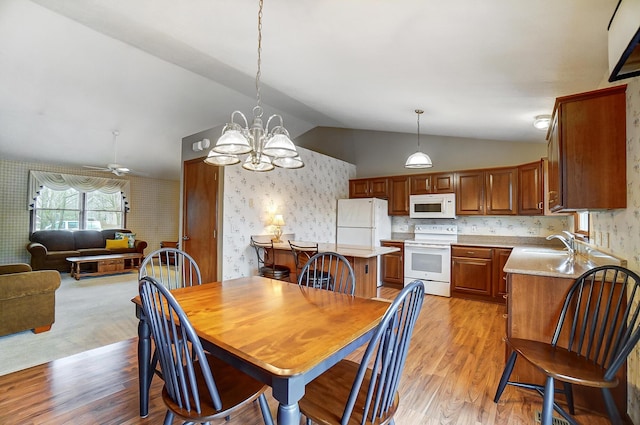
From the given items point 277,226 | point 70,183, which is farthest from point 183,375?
point 70,183

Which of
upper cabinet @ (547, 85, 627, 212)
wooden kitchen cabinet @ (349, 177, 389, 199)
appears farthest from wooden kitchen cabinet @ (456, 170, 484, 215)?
upper cabinet @ (547, 85, 627, 212)

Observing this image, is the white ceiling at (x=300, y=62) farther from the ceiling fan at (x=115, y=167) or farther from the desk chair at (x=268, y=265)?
the desk chair at (x=268, y=265)

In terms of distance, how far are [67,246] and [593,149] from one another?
8.66 m

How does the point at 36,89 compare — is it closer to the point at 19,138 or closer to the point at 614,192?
the point at 19,138

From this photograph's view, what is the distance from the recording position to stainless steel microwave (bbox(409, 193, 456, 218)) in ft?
15.3

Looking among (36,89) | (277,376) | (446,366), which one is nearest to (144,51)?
(36,89)

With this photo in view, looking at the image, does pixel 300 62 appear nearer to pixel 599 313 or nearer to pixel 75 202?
pixel 599 313

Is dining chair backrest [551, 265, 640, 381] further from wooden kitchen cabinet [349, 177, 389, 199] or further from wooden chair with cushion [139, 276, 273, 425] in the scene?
wooden kitchen cabinet [349, 177, 389, 199]

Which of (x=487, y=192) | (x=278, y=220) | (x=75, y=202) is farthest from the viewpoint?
(x=75, y=202)

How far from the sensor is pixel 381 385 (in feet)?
3.39

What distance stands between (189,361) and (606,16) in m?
2.41

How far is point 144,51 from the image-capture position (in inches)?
126

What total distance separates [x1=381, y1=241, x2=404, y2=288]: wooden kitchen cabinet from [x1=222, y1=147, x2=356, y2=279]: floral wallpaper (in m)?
1.12

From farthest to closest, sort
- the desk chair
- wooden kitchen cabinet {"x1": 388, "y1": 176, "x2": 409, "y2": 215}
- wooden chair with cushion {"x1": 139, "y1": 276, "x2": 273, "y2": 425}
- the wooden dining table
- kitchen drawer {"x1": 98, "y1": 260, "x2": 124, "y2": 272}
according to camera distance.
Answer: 1. kitchen drawer {"x1": 98, "y1": 260, "x2": 124, "y2": 272}
2. wooden kitchen cabinet {"x1": 388, "y1": 176, "x2": 409, "y2": 215}
3. the desk chair
4. wooden chair with cushion {"x1": 139, "y1": 276, "x2": 273, "y2": 425}
5. the wooden dining table
